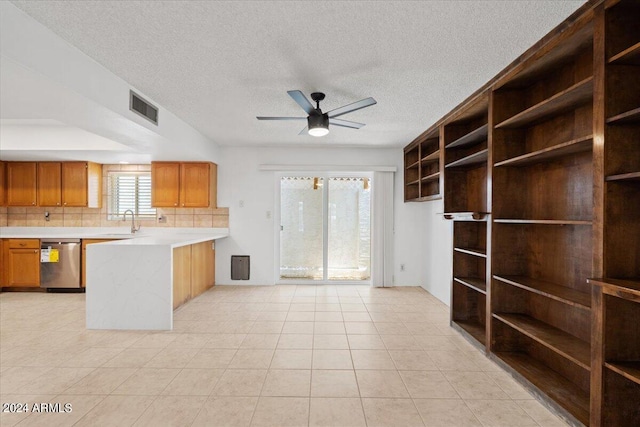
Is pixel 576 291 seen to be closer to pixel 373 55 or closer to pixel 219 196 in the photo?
pixel 373 55

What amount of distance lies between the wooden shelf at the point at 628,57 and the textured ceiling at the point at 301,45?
1.41 ft

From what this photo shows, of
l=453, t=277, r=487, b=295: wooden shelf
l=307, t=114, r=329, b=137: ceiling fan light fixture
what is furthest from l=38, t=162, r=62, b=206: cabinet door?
l=453, t=277, r=487, b=295: wooden shelf

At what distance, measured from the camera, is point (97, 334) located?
338 centimetres

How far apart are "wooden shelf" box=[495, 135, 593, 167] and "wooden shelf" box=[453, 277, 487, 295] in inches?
47.8

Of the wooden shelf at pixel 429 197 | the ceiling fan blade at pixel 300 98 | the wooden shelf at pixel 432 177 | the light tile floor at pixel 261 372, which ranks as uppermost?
the ceiling fan blade at pixel 300 98

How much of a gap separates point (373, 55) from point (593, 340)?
7.45 ft

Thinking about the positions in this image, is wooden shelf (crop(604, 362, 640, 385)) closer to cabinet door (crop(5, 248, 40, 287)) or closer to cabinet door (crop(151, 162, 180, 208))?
cabinet door (crop(151, 162, 180, 208))

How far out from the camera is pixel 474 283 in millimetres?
3309

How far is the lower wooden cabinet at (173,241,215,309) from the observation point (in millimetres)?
4180

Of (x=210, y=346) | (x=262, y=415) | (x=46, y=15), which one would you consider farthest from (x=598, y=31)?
(x=210, y=346)

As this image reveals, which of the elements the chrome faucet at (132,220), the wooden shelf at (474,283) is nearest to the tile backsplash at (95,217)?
the chrome faucet at (132,220)

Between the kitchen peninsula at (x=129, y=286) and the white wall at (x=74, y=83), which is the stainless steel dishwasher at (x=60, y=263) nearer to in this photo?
the kitchen peninsula at (x=129, y=286)

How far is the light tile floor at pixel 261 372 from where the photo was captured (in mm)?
2045

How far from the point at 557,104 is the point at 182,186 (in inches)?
199
